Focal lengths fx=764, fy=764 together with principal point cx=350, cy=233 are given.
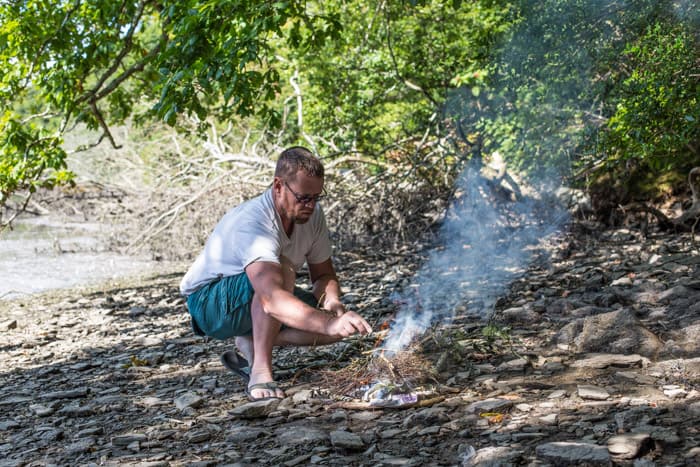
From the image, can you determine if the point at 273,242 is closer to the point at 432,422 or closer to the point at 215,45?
the point at 432,422

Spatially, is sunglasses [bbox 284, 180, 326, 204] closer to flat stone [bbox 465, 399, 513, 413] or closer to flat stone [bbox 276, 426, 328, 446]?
flat stone [bbox 276, 426, 328, 446]

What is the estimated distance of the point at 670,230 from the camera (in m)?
8.06

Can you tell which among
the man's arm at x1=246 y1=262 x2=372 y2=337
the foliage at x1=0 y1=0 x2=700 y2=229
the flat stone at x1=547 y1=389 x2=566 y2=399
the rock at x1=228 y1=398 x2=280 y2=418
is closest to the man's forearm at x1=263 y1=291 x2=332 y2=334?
the man's arm at x1=246 y1=262 x2=372 y2=337

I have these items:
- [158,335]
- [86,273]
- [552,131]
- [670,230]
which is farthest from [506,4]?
[86,273]

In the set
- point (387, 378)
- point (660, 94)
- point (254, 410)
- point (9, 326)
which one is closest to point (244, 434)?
point (254, 410)

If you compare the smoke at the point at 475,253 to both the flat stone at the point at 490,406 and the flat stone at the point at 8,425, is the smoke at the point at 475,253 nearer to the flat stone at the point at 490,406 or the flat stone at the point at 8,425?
the flat stone at the point at 490,406

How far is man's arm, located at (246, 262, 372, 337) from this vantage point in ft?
11.6

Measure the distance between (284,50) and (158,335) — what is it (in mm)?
9349

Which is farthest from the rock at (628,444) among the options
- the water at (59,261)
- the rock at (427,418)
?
the water at (59,261)

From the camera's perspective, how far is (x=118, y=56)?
25.3 feet

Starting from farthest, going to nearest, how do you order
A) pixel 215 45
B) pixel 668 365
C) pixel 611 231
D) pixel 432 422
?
pixel 611 231, pixel 215 45, pixel 668 365, pixel 432 422

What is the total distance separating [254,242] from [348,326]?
717 mm

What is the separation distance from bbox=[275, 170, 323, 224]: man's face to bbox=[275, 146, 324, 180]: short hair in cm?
2

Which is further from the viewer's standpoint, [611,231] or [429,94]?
[429,94]
